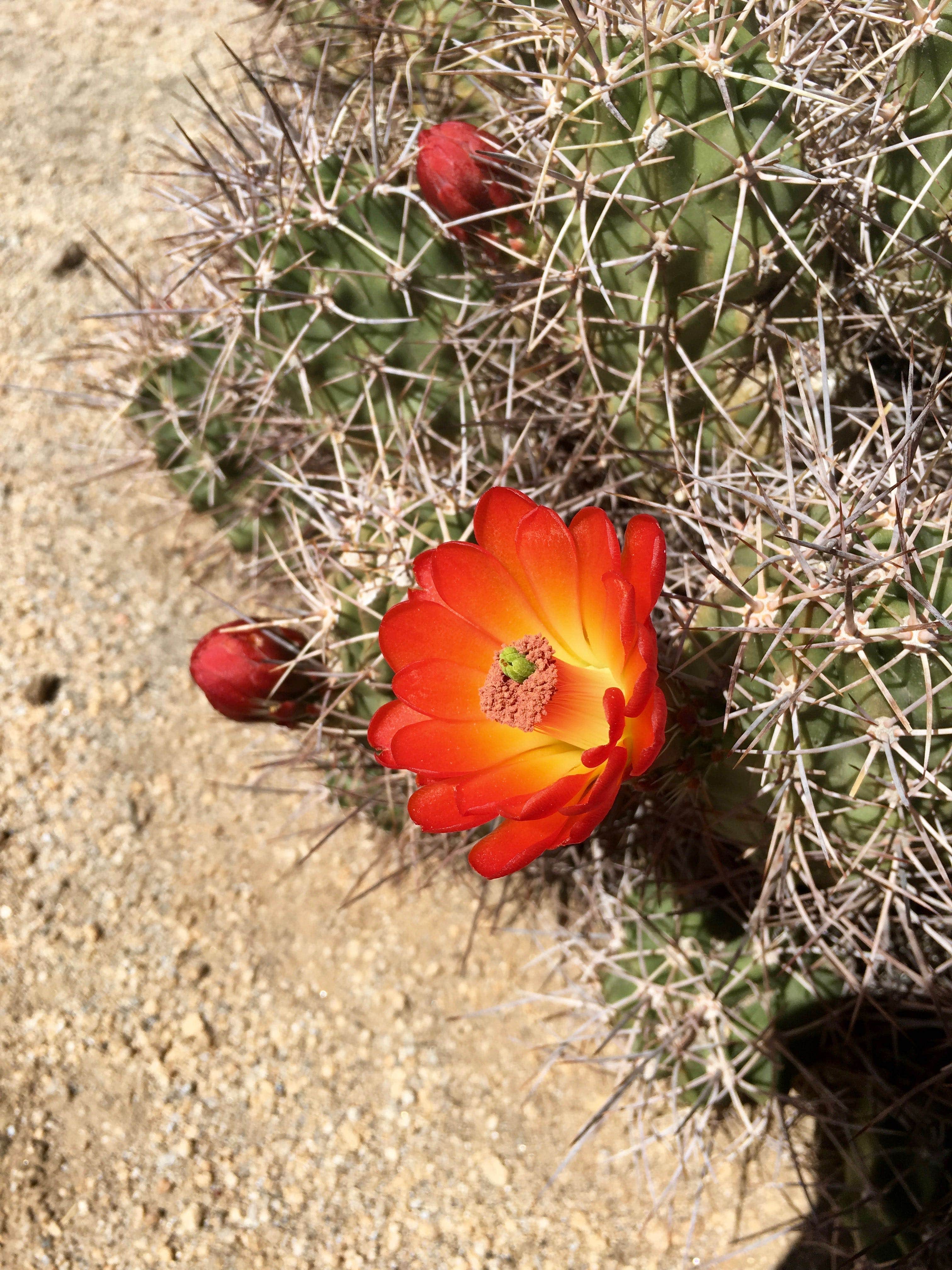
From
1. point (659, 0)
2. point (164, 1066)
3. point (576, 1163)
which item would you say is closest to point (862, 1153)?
point (576, 1163)

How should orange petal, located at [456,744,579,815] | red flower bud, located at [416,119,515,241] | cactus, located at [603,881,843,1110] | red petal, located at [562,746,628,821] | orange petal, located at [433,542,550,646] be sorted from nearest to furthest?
red petal, located at [562,746,628,821]
orange petal, located at [456,744,579,815]
orange petal, located at [433,542,550,646]
red flower bud, located at [416,119,515,241]
cactus, located at [603,881,843,1110]

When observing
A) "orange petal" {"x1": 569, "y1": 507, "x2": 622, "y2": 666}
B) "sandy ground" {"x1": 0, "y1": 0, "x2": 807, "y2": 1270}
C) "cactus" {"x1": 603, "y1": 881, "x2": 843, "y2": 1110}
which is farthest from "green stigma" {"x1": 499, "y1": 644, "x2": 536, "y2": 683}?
"sandy ground" {"x1": 0, "y1": 0, "x2": 807, "y2": 1270}

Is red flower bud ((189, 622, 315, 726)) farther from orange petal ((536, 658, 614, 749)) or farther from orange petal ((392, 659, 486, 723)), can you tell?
orange petal ((536, 658, 614, 749))

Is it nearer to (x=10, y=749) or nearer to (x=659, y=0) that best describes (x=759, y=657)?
(x=659, y=0)

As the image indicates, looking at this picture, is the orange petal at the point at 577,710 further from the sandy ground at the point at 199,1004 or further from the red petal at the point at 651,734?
the sandy ground at the point at 199,1004

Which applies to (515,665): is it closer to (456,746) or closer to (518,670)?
(518,670)
